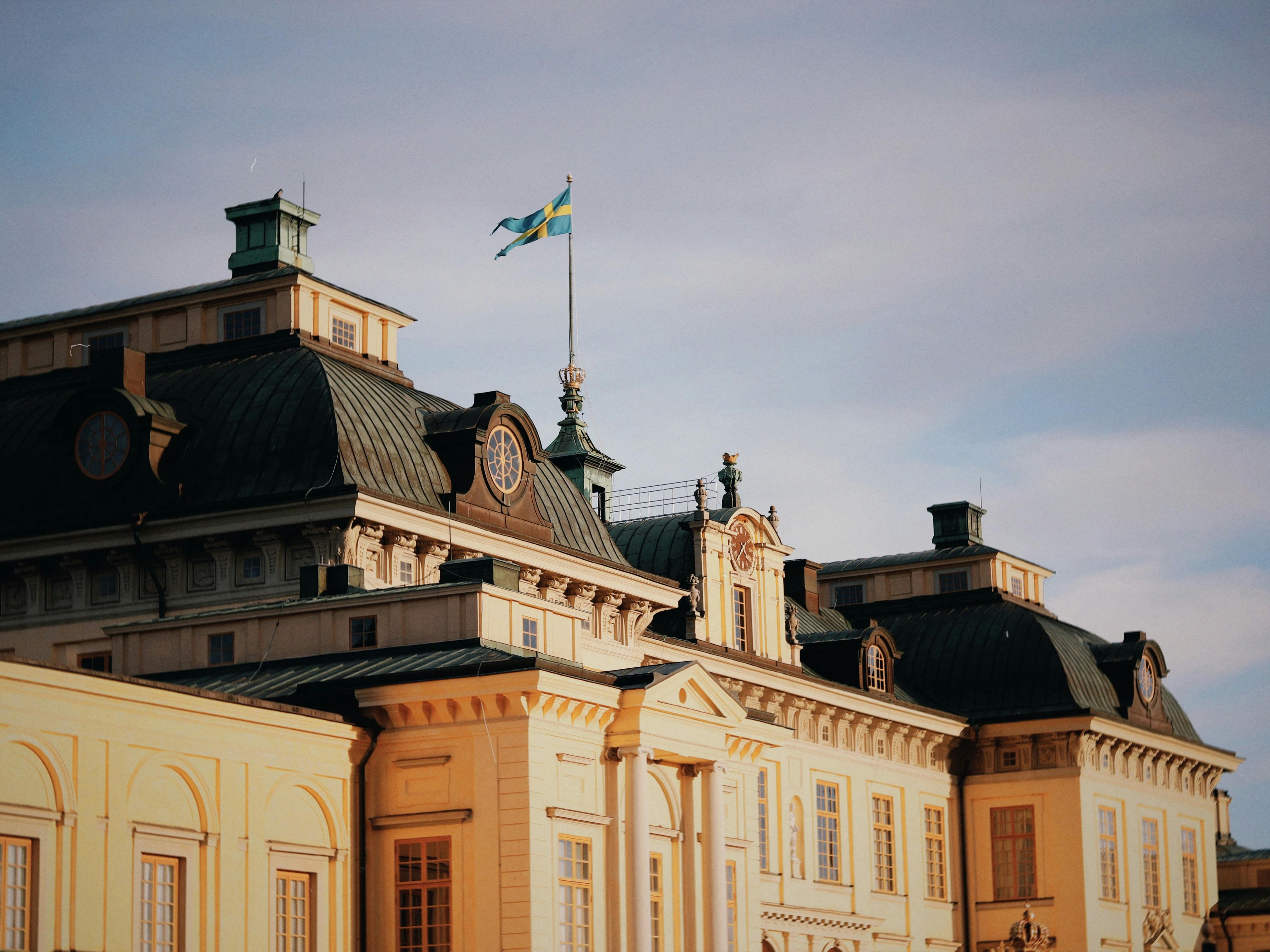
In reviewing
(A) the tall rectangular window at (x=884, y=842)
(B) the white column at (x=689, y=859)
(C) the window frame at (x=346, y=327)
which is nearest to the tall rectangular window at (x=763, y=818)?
(A) the tall rectangular window at (x=884, y=842)

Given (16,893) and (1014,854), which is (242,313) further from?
(1014,854)

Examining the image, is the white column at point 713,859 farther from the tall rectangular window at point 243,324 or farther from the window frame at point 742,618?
the window frame at point 742,618

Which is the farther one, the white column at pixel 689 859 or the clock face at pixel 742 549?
the clock face at pixel 742 549

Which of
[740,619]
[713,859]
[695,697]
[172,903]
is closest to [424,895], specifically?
[172,903]

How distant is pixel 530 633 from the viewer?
44.8 meters

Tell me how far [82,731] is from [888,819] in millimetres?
37715

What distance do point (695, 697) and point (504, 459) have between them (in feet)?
31.9

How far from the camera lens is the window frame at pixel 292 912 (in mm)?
38781

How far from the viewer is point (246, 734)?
38.6 meters

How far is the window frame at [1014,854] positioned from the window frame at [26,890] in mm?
42855

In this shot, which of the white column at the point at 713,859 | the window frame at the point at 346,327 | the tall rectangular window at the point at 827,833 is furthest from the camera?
the tall rectangular window at the point at 827,833

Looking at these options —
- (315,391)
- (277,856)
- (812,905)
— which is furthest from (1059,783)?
(277,856)

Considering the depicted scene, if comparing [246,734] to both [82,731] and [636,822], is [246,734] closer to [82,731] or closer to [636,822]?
[82,731]

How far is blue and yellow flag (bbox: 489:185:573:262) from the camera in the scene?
59719 millimetres
